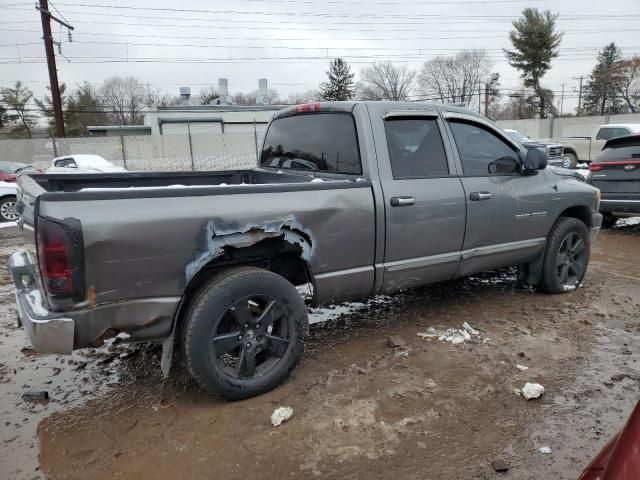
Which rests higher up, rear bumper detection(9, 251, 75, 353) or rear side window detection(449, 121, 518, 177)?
rear side window detection(449, 121, 518, 177)

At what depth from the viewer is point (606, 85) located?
57.7 m

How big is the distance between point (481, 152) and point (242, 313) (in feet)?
8.77

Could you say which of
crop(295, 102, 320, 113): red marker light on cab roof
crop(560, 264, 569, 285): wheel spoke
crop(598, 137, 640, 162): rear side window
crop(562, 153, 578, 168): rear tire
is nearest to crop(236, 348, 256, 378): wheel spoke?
crop(295, 102, 320, 113): red marker light on cab roof

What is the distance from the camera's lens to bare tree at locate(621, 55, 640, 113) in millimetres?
54812

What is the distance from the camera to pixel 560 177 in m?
4.92

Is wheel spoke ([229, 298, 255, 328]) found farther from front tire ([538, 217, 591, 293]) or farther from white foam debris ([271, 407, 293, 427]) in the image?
front tire ([538, 217, 591, 293])

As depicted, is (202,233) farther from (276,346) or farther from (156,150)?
(156,150)

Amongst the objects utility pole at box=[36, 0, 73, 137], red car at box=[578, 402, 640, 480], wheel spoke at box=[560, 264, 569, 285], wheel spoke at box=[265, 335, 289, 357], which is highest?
utility pole at box=[36, 0, 73, 137]

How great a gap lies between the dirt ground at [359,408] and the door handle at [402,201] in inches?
45.6

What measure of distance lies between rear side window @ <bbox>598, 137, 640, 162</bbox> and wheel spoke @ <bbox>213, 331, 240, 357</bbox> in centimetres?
785

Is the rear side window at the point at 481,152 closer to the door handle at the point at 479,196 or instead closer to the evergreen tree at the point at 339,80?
the door handle at the point at 479,196

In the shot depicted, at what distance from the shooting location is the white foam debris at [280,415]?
2.91 metres

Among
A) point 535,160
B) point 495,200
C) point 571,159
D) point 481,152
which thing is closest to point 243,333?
point 495,200

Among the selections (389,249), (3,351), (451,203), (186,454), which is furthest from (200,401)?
(451,203)
